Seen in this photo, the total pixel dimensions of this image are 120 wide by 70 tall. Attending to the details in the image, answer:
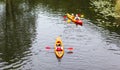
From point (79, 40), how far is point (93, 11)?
1933cm

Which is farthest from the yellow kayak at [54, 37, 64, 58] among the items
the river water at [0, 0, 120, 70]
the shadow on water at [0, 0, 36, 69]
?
the shadow on water at [0, 0, 36, 69]

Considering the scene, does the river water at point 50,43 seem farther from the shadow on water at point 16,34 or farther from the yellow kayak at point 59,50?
the yellow kayak at point 59,50

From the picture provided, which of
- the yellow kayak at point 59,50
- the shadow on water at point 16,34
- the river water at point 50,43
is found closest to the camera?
the river water at point 50,43

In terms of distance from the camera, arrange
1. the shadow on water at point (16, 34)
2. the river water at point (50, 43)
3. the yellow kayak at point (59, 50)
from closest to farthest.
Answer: the river water at point (50, 43) < the shadow on water at point (16, 34) < the yellow kayak at point (59, 50)

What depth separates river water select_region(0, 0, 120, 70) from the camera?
30688 mm

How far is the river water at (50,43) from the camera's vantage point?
101 ft

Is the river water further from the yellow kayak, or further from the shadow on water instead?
the yellow kayak

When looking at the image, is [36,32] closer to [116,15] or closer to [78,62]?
[78,62]

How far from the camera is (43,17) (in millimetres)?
52562

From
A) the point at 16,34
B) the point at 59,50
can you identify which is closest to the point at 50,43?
the point at 59,50

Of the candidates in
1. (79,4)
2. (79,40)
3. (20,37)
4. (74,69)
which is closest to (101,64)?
(74,69)

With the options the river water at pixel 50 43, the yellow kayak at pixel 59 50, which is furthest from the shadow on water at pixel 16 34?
the yellow kayak at pixel 59 50

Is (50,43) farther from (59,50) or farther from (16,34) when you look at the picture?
(16,34)

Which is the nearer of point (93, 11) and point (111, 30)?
point (111, 30)
